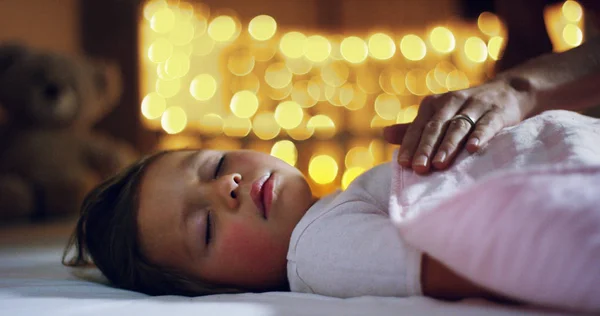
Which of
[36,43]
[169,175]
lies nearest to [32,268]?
[169,175]

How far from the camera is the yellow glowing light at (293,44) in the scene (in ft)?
11.3

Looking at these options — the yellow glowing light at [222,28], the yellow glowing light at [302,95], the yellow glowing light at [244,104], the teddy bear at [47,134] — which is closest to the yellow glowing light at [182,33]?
the yellow glowing light at [222,28]

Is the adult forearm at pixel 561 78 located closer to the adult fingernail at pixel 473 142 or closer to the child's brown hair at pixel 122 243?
the adult fingernail at pixel 473 142

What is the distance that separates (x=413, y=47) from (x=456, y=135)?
2838 mm

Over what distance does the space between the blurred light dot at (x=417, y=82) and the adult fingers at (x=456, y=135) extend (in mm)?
2705

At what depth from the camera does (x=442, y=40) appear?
353 centimetres

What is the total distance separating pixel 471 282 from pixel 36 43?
2.66 m

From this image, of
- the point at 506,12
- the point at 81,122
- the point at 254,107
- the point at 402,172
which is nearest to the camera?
the point at 402,172

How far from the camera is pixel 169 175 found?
3.21 feet

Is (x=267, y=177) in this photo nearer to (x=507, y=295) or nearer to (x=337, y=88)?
(x=507, y=295)

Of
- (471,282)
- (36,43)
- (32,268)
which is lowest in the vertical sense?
(32,268)

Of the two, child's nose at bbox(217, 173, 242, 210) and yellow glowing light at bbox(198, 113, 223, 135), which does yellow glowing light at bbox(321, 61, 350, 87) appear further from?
child's nose at bbox(217, 173, 242, 210)

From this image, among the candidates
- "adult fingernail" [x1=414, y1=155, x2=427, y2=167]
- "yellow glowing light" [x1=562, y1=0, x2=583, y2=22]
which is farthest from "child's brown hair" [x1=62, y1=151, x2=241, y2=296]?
"yellow glowing light" [x1=562, y1=0, x2=583, y2=22]

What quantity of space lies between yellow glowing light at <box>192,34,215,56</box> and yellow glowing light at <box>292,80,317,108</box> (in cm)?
51
